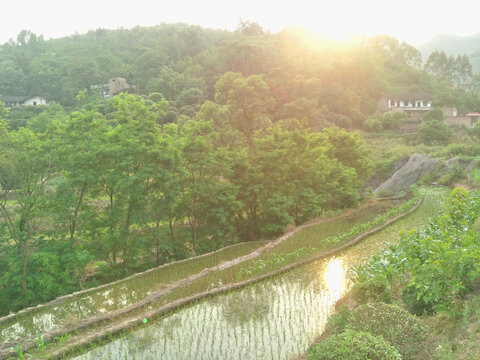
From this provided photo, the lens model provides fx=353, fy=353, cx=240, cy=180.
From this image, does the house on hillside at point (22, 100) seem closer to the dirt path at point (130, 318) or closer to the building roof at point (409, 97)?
the building roof at point (409, 97)

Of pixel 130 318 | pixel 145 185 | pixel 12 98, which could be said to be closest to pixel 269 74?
pixel 145 185

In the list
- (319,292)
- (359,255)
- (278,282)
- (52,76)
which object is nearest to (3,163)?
(278,282)

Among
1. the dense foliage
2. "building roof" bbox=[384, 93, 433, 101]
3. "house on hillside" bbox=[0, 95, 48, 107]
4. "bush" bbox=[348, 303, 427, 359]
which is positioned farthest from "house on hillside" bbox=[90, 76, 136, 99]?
"bush" bbox=[348, 303, 427, 359]

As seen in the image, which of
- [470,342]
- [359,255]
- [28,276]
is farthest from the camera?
[359,255]

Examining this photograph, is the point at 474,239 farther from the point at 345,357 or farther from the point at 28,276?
the point at 28,276

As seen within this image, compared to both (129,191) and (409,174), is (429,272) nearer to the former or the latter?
Result: (129,191)
